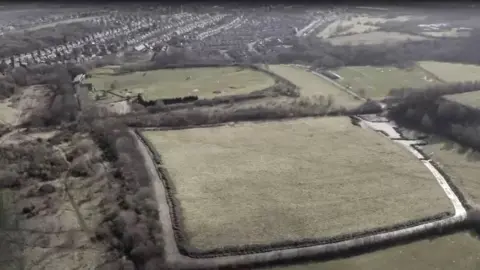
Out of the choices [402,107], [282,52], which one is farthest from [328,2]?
[282,52]

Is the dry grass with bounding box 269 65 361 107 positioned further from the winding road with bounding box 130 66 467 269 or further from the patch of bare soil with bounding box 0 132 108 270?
the patch of bare soil with bounding box 0 132 108 270

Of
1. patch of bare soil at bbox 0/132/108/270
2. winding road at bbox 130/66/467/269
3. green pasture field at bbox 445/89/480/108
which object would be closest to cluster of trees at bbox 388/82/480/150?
green pasture field at bbox 445/89/480/108

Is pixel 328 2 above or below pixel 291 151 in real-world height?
above

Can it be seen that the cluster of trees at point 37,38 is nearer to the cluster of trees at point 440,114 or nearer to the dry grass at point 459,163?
the cluster of trees at point 440,114

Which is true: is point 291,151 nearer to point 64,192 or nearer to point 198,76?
point 64,192

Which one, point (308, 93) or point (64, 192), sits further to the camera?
point (308, 93)

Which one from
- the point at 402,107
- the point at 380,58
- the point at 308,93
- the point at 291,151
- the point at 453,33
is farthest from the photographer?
the point at 380,58

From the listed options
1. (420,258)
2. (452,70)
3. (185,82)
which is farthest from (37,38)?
(420,258)

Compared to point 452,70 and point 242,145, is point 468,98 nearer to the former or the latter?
point 452,70
